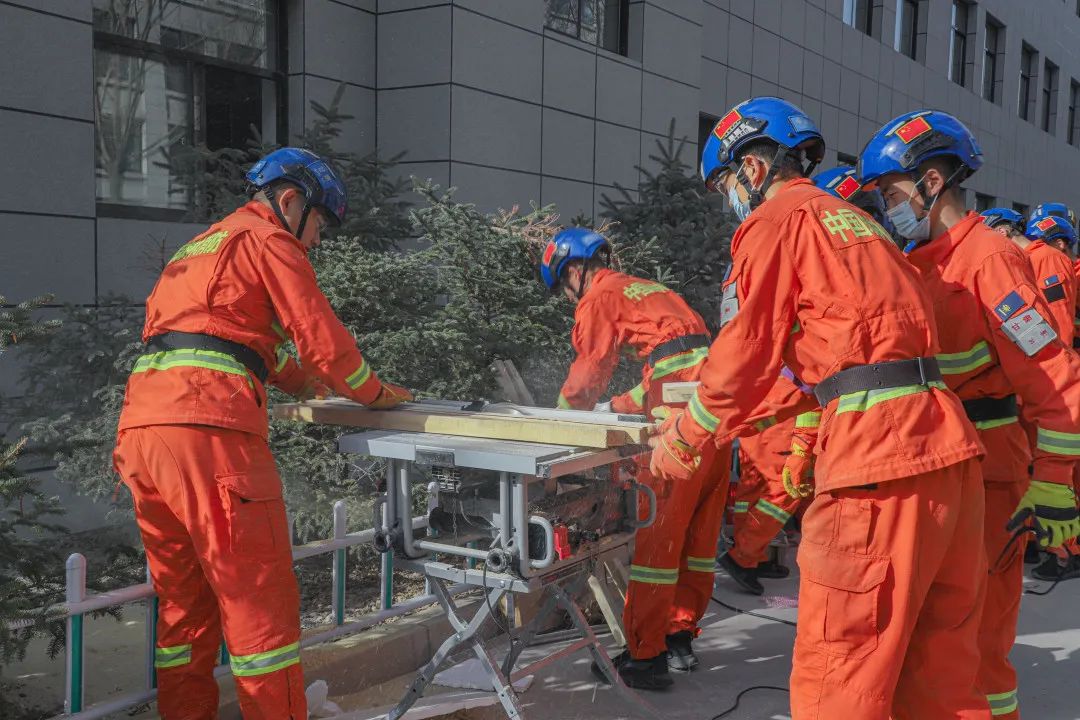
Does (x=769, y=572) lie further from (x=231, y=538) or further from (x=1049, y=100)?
(x=1049, y=100)

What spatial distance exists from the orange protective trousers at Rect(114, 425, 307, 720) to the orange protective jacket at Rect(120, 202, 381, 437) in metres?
0.08

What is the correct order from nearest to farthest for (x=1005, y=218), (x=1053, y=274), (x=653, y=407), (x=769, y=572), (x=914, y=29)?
(x=653, y=407), (x=1053, y=274), (x=769, y=572), (x=1005, y=218), (x=914, y=29)

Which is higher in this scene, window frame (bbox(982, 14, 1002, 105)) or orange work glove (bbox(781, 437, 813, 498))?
window frame (bbox(982, 14, 1002, 105))

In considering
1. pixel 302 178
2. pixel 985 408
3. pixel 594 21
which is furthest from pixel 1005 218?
pixel 302 178

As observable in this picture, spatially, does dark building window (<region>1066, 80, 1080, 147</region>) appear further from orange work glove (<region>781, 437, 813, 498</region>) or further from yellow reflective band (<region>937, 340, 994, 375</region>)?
yellow reflective band (<region>937, 340, 994, 375</region>)

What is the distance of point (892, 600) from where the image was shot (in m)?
2.70

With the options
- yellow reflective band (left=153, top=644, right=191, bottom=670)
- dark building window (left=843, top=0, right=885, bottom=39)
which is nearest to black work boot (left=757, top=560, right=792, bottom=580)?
yellow reflective band (left=153, top=644, right=191, bottom=670)

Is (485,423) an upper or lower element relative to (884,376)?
lower

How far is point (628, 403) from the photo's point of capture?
5.01m

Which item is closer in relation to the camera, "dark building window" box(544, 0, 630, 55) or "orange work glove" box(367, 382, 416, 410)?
"orange work glove" box(367, 382, 416, 410)

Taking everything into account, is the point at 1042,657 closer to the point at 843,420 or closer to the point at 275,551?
the point at 843,420

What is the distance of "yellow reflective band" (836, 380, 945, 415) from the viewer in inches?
110

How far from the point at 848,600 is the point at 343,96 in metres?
7.28

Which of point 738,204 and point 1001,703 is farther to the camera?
point 738,204
